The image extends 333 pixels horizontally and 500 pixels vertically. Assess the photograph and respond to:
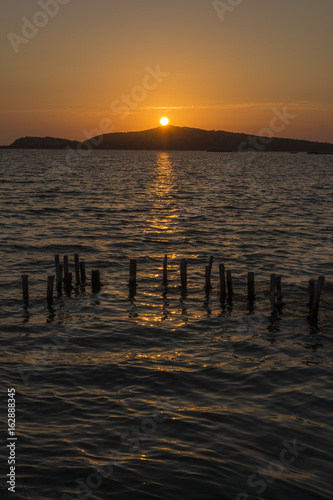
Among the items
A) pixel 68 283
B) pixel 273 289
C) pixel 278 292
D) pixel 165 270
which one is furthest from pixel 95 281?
pixel 278 292

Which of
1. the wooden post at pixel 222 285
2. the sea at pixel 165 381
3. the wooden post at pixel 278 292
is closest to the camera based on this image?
the sea at pixel 165 381

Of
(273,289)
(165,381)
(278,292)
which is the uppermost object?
(273,289)

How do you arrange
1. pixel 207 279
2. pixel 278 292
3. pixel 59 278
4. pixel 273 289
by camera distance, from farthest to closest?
pixel 207 279 → pixel 59 278 → pixel 278 292 → pixel 273 289

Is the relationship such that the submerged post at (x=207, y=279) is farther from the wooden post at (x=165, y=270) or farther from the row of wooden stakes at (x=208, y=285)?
the wooden post at (x=165, y=270)

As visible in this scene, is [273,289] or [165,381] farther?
[273,289]

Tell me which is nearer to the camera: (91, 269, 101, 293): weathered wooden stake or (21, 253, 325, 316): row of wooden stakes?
(21, 253, 325, 316): row of wooden stakes

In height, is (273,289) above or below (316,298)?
above

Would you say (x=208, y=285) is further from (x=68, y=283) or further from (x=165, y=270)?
(x=68, y=283)

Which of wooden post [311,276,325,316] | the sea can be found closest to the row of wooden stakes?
wooden post [311,276,325,316]

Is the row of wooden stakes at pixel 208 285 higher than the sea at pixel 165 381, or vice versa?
the row of wooden stakes at pixel 208 285

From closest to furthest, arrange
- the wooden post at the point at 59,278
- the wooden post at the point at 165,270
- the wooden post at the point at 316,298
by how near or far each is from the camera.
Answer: the wooden post at the point at 316,298, the wooden post at the point at 59,278, the wooden post at the point at 165,270

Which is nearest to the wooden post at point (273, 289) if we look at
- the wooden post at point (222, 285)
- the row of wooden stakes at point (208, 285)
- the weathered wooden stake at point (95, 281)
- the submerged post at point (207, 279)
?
the row of wooden stakes at point (208, 285)

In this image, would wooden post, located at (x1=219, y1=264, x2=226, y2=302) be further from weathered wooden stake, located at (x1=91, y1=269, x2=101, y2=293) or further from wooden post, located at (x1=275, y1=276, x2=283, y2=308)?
weathered wooden stake, located at (x1=91, y1=269, x2=101, y2=293)

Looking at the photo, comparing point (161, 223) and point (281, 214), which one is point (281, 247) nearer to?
point (161, 223)
